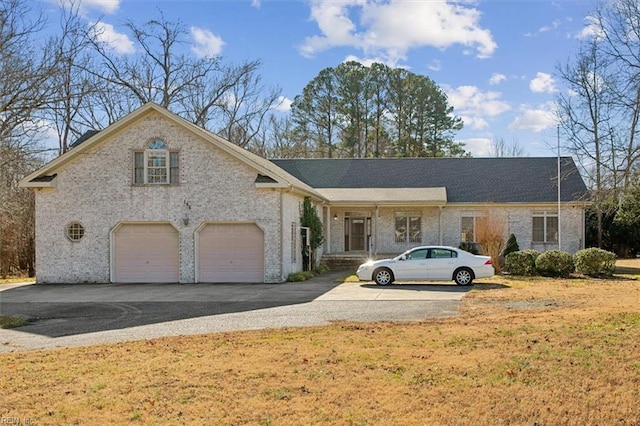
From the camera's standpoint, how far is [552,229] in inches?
1177

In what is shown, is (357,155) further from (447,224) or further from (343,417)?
(343,417)

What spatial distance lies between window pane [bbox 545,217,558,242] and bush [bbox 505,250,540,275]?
8232mm

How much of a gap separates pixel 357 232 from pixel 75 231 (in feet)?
48.2

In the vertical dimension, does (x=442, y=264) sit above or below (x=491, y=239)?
below

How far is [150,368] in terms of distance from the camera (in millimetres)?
7773

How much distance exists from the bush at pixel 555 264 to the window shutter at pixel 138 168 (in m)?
15.1

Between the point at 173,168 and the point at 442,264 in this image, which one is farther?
the point at 173,168

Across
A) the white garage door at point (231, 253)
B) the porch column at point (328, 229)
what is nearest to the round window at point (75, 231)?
the white garage door at point (231, 253)

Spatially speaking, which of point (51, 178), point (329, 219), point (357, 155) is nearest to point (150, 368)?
point (51, 178)

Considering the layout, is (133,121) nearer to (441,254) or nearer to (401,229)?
(441,254)

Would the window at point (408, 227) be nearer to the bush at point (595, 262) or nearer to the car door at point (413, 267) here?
the bush at point (595, 262)

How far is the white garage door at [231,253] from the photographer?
21.1 metres

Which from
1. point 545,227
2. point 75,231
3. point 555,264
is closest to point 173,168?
point 75,231

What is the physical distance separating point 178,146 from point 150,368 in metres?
14.6
